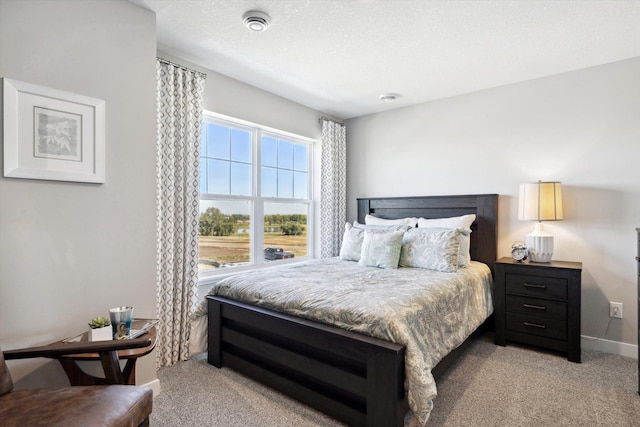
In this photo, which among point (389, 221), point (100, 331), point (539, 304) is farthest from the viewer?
point (389, 221)

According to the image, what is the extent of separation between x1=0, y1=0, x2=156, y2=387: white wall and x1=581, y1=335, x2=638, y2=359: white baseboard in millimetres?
3560

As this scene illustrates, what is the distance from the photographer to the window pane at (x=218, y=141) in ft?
10.5

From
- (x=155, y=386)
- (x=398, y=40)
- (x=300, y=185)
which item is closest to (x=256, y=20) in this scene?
(x=398, y=40)

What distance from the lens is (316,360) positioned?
2006mm

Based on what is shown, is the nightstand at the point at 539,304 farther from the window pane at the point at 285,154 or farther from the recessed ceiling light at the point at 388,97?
the window pane at the point at 285,154

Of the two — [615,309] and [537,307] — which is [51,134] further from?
[615,309]

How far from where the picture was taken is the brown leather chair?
3.95 feet

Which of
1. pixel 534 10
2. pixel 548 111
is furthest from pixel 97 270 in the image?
pixel 548 111

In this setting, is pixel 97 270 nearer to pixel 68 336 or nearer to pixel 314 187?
pixel 68 336

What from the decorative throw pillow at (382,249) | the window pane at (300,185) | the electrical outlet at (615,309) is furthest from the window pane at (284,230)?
the electrical outlet at (615,309)

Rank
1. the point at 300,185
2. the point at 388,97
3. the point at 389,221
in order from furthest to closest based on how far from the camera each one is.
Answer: the point at 300,185, the point at 389,221, the point at 388,97

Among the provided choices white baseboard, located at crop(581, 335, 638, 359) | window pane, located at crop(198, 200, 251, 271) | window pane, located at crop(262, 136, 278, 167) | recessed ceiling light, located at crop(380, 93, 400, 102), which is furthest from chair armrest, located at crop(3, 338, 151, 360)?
white baseboard, located at crop(581, 335, 638, 359)

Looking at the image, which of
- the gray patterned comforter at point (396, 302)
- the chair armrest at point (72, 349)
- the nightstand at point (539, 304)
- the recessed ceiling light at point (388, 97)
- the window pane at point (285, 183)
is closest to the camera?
the chair armrest at point (72, 349)

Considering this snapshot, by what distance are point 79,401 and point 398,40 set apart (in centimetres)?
278
